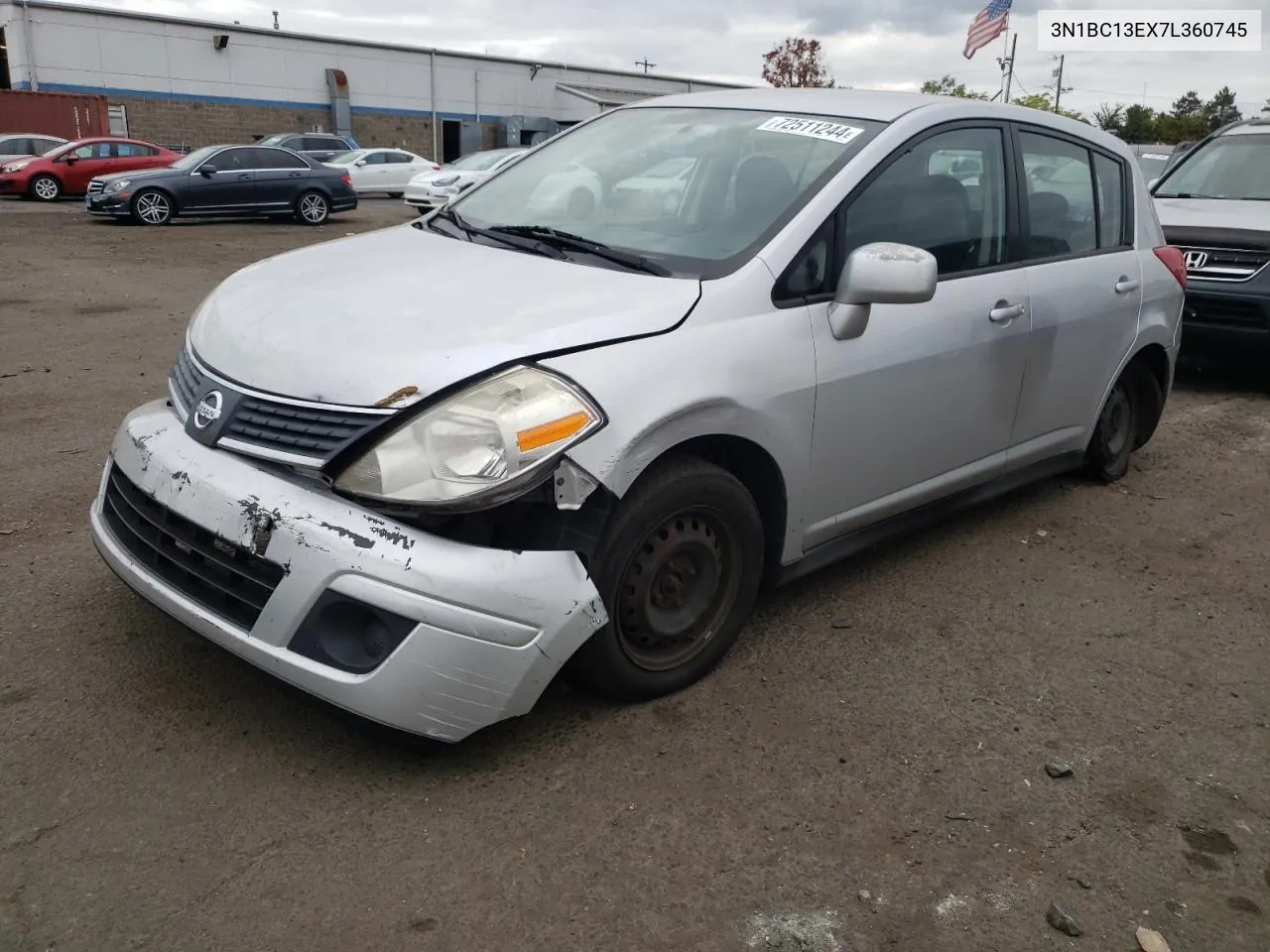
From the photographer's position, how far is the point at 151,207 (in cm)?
1741

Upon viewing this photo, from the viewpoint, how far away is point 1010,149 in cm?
421

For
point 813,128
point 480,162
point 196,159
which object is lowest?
point 480,162

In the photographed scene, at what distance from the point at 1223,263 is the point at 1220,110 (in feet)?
268

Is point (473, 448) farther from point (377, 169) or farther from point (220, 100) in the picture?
point (220, 100)

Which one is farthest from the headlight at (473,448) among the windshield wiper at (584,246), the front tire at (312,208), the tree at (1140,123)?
the tree at (1140,123)

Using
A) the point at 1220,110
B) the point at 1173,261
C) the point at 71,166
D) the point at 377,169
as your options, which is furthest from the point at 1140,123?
the point at 1173,261

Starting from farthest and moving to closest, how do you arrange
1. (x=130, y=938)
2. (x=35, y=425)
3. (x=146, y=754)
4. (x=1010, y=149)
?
(x=35, y=425), (x=1010, y=149), (x=146, y=754), (x=130, y=938)

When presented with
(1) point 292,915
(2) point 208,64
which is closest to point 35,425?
(1) point 292,915

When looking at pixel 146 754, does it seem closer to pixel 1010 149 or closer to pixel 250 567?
pixel 250 567

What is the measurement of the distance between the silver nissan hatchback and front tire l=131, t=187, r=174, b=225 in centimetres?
1502

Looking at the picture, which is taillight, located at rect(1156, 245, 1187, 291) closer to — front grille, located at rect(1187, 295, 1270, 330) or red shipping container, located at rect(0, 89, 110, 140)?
front grille, located at rect(1187, 295, 1270, 330)

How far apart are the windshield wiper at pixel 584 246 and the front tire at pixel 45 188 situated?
73.0 ft

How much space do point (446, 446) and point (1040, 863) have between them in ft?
5.65

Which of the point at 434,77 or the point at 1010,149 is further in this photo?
the point at 434,77
